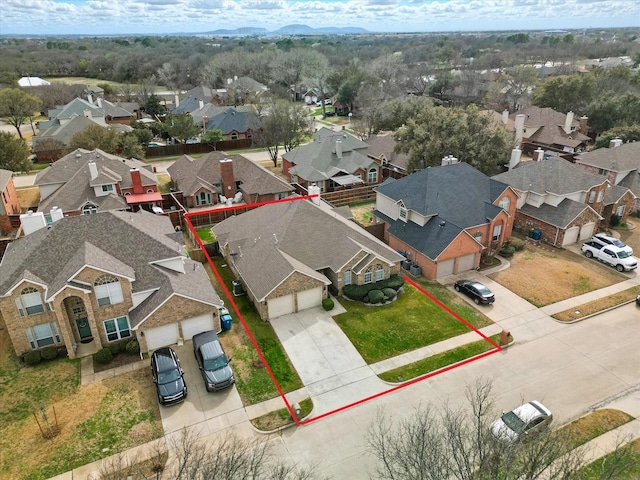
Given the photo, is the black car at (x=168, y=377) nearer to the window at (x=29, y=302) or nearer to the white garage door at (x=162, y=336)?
the white garage door at (x=162, y=336)

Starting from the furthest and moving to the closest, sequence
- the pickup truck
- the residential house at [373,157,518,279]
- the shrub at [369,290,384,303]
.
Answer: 1. the pickup truck
2. the residential house at [373,157,518,279]
3. the shrub at [369,290,384,303]

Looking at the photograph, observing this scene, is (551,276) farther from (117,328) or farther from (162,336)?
(117,328)

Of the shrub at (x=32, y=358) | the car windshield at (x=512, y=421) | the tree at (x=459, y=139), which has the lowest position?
the shrub at (x=32, y=358)

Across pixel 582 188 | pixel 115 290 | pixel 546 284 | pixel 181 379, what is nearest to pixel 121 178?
pixel 115 290

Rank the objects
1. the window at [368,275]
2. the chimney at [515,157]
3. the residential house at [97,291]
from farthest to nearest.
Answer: the chimney at [515,157] → the window at [368,275] → the residential house at [97,291]

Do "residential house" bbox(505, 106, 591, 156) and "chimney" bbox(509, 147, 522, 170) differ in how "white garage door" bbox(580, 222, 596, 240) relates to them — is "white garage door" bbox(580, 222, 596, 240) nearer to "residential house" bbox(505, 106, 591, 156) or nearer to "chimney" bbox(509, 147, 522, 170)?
"chimney" bbox(509, 147, 522, 170)

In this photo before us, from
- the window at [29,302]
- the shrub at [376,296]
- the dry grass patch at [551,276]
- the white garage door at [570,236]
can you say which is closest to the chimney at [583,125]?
the white garage door at [570,236]

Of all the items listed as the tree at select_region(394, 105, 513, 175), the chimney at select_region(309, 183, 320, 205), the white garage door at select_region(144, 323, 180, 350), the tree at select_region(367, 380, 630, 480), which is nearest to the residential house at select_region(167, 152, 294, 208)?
the chimney at select_region(309, 183, 320, 205)
